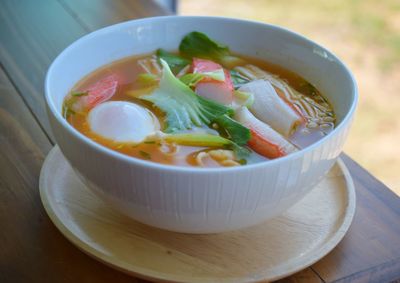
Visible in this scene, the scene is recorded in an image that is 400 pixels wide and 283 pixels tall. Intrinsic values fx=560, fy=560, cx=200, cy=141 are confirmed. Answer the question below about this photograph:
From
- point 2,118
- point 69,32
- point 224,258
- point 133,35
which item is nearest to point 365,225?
point 224,258

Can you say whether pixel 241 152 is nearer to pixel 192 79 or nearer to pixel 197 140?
pixel 197 140

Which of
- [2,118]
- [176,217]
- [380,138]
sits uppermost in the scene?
[176,217]

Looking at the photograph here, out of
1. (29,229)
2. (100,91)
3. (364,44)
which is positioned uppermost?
(100,91)

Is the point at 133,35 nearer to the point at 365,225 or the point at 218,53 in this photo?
the point at 218,53

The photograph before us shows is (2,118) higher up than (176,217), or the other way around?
(176,217)

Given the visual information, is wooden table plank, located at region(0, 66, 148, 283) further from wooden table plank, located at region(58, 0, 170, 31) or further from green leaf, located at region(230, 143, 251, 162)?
wooden table plank, located at region(58, 0, 170, 31)

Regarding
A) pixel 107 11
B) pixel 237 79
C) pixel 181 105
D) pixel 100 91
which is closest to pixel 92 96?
pixel 100 91

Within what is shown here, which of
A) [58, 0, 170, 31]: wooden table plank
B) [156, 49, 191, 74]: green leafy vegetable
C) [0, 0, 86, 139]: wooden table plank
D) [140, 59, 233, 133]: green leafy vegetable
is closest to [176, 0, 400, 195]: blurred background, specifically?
[58, 0, 170, 31]: wooden table plank
